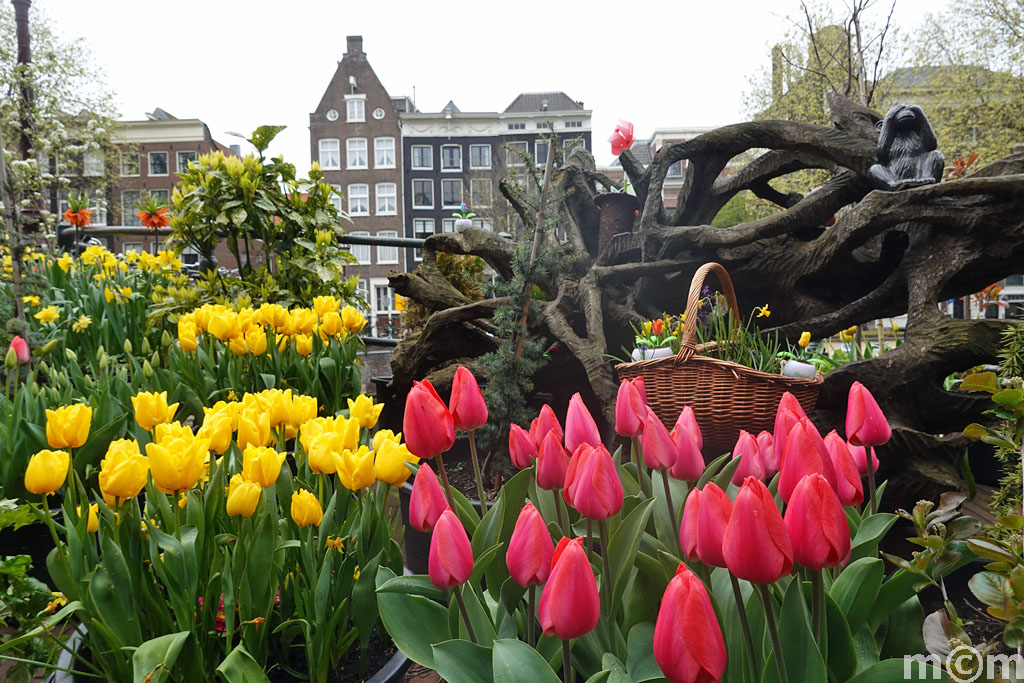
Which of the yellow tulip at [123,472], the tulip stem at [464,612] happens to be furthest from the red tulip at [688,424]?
the yellow tulip at [123,472]

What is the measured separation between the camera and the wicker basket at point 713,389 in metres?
2.21

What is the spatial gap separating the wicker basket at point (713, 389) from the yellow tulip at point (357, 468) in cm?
135

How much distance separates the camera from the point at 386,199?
3234 cm

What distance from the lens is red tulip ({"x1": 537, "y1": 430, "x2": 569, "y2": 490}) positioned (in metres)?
0.87

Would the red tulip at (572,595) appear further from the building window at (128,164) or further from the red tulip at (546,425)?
the building window at (128,164)

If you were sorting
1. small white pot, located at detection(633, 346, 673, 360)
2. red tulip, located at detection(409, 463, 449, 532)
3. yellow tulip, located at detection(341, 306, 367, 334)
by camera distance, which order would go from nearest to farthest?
red tulip, located at detection(409, 463, 449, 532) → small white pot, located at detection(633, 346, 673, 360) → yellow tulip, located at detection(341, 306, 367, 334)

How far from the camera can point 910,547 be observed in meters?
2.22

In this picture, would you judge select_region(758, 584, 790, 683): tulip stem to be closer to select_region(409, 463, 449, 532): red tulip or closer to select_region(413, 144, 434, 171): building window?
select_region(409, 463, 449, 532): red tulip

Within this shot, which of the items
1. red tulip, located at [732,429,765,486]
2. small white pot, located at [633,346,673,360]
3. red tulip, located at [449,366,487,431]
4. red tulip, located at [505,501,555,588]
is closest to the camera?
red tulip, located at [505,501,555,588]

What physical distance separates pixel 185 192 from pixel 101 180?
21.5 meters

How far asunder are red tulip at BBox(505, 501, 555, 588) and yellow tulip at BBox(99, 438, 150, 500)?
2.26 ft

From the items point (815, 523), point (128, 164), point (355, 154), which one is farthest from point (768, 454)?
point (355, 154)

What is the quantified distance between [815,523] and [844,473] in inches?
8.5

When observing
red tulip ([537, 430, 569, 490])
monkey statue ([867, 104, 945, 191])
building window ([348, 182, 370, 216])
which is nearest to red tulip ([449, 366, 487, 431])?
red tulip ([537, 430, 569, 490])
